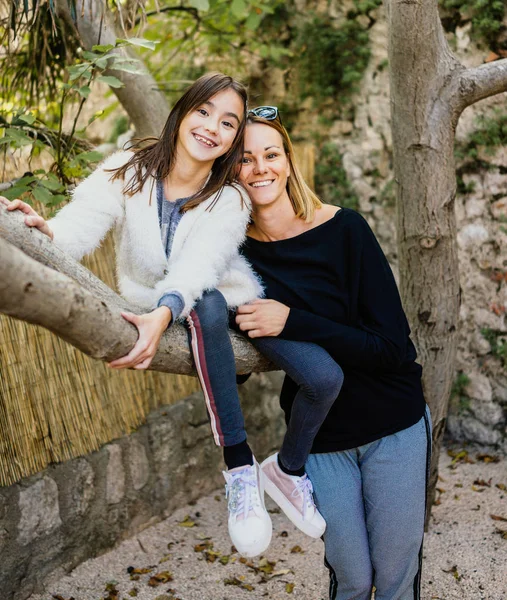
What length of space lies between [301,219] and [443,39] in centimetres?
120

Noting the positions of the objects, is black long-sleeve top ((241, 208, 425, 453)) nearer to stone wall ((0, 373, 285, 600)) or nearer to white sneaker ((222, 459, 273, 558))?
white sneaker ((222, 459, 273, 558))

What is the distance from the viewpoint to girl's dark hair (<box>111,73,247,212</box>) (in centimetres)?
195

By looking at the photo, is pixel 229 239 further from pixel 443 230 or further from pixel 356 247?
pixel 443 230

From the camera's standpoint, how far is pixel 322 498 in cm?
201

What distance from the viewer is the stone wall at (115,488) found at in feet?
9.25

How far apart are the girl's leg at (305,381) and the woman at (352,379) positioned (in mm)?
49

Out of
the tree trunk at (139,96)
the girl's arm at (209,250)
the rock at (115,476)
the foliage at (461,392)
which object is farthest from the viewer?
the foliage at (461,392)

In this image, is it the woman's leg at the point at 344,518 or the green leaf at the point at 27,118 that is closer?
the woman's leg at the point at 344,518

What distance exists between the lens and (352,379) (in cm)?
202

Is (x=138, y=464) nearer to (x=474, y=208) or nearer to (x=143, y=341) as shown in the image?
(x=143, y=341)

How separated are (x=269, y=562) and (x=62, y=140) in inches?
88.8

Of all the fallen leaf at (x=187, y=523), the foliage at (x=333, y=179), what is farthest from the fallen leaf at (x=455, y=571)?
the foliage at (x=333, y=179)

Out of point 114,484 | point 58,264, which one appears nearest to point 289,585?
point 114,484

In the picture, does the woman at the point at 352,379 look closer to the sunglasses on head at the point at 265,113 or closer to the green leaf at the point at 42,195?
the sunglasses on head at the point at 265,113
